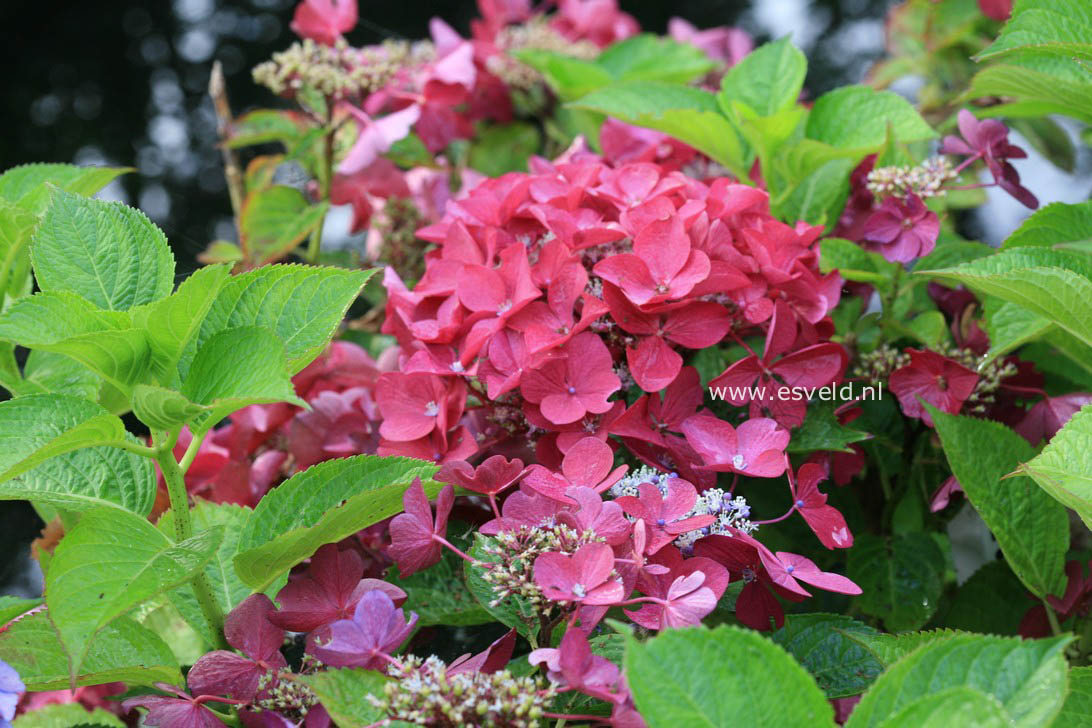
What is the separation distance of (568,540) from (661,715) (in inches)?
4.9

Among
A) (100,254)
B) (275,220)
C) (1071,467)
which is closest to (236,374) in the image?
(100,254)

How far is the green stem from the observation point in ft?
2.04

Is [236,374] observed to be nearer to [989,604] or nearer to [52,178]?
[52,178]

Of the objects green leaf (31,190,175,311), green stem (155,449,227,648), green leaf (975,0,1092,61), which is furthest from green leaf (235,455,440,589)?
green leaf (975,0,1092,61)

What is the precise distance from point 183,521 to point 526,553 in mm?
219

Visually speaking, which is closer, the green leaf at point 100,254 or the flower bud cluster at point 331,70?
the green leaf at point 100,254

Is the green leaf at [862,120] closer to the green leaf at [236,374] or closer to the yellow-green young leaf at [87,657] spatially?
the green leaf at [236,374]

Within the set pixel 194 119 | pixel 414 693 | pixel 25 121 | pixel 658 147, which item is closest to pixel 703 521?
pixel 414 693

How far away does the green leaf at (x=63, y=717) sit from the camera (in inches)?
33.7

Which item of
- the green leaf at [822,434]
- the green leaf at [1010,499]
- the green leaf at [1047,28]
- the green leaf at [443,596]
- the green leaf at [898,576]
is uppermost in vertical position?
the green leaf at [1047,28]

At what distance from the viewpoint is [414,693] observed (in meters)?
0.50

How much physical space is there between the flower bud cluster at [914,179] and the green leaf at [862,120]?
0.26ft

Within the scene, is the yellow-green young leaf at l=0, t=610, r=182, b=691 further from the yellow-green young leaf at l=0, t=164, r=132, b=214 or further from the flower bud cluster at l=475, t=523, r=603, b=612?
the yellow-green young leaf at l=0, t=164, r=132, b=214

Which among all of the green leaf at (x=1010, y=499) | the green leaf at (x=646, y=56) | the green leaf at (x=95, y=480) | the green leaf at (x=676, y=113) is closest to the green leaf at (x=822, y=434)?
the green leaf at (x=1010, y=499)
